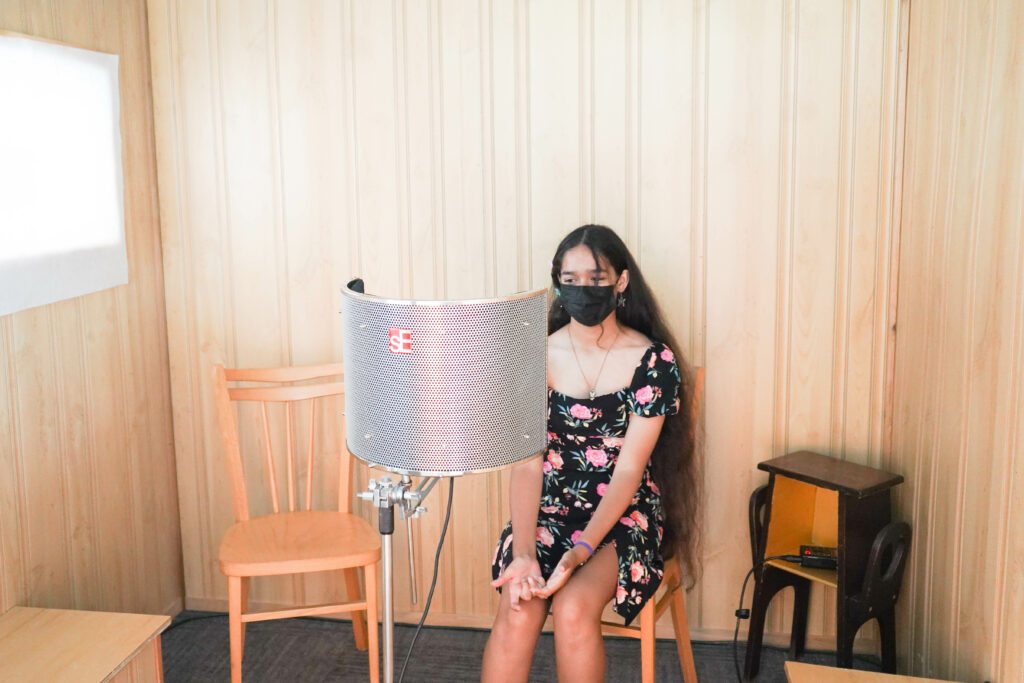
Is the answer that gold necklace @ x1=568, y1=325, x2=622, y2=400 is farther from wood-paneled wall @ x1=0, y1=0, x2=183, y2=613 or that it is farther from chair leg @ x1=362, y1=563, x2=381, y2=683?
wood-paneled wall @ x1=0, y1=0, x2=183, y2=613

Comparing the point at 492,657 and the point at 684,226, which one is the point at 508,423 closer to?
the point at 492,657

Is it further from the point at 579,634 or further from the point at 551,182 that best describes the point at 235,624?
the point at 551,182

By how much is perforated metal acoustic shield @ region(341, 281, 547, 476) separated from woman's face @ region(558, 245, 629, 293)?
2.97 ft

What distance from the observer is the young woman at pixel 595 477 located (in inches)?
87.8

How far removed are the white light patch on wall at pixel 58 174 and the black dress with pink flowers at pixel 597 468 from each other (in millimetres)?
1309

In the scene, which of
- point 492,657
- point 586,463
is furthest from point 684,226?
point 492,657

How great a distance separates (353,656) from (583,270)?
53.5 inches

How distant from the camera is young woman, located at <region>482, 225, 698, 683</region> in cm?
223

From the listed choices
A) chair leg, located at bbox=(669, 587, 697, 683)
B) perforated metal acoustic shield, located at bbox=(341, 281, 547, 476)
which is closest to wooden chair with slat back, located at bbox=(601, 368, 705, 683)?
chair leg, located at bbox=(669, 587, 697, 683)

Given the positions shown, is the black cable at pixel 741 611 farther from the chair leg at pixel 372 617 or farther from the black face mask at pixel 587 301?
the chair leg at pixel 372 617

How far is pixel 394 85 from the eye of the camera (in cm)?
284

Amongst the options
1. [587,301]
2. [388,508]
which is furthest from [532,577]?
[388,508]

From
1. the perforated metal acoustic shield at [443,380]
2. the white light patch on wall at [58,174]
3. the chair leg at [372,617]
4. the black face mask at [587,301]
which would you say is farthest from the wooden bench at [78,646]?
the black face mask at [587,301]

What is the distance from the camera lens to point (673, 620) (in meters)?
2.61
